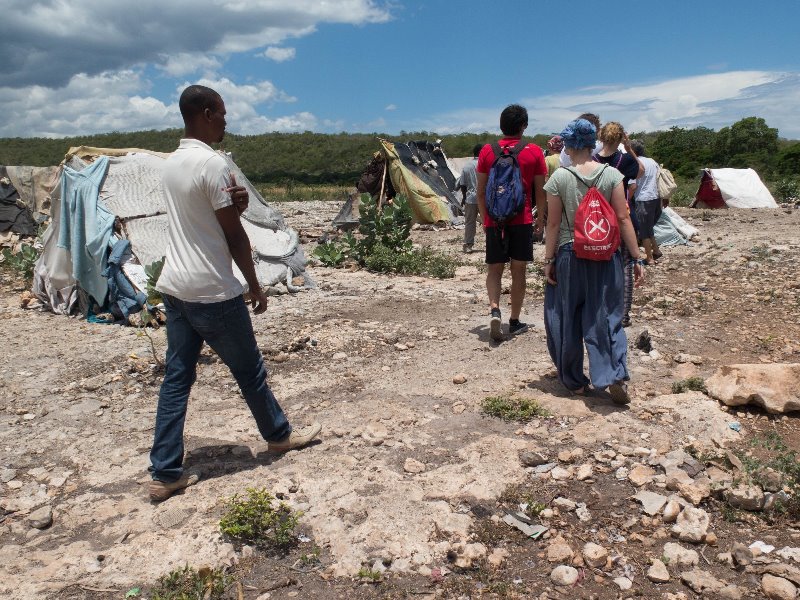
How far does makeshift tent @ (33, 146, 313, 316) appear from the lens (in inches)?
259

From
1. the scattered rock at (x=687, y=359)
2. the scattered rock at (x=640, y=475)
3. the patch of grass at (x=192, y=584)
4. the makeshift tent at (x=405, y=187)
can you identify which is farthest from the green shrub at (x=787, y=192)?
the patch of grass at (x=192, y=584)

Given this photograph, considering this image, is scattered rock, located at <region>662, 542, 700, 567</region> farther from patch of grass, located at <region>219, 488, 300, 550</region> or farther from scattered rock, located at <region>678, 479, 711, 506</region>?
patch of grass, located at <region>219, 488, 300, 550</region>

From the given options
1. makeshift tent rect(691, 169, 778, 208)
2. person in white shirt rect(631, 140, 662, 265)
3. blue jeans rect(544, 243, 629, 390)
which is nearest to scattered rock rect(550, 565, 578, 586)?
blue jeans rect(544, 243, 629, 390)

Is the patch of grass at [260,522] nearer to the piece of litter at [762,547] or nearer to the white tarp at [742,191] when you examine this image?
the piece of litter at [762,547]

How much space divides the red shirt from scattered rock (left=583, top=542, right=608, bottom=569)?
2.55 m

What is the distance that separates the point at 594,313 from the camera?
3615mm

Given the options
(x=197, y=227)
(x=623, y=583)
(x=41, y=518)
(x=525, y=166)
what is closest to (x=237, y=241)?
(x=197, y=227)

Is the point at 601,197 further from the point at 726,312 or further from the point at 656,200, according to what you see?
the point at 656,200

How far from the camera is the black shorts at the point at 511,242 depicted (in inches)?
183

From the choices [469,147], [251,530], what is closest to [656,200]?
[251,530]

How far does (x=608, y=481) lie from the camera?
2.97 meters

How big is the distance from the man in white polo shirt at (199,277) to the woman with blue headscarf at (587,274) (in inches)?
65.8

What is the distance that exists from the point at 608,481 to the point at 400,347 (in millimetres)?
2289

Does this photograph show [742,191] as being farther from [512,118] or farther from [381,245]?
[512,118]
